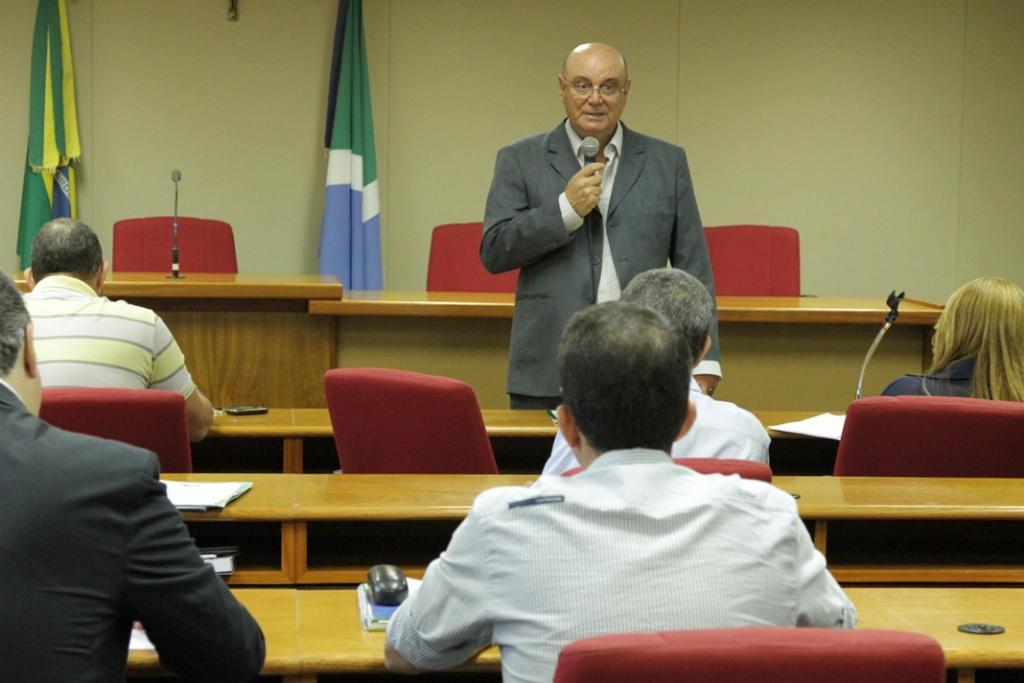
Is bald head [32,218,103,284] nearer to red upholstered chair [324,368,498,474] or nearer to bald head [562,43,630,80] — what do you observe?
red upholstered chair [324,368,498,474]

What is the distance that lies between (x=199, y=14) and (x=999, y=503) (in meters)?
6.07

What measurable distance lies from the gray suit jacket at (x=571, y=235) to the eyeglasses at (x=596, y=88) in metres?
0.14

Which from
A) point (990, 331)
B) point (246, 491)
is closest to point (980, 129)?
point (990, 331)

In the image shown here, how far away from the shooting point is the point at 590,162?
396cm

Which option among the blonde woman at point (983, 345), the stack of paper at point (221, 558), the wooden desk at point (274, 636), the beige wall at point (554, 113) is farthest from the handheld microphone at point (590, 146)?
the beige wall at point (554, 113)

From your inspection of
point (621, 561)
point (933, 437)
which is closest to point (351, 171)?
point (933, 437)

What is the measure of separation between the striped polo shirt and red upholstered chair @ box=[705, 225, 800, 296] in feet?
10.4

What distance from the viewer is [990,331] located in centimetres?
346

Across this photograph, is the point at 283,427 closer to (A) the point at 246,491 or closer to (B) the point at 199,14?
(A) the point at 246,491

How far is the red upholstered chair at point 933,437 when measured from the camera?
2984 mm

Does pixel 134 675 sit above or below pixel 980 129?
below

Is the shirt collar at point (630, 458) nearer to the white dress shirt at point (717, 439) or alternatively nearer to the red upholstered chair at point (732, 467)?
the red upholstered chair at point (732, 467)

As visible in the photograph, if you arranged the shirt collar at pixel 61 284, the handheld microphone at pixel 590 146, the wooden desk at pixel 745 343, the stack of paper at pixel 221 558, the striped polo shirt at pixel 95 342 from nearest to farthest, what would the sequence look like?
the stack of paper at pixel 221 558 → the striped polo shirt at pixel 95 342 → the shirt collar at pixel 61 284 → the handheld microphone at pixel 590 146 → the wooden desk at pixel 745 343

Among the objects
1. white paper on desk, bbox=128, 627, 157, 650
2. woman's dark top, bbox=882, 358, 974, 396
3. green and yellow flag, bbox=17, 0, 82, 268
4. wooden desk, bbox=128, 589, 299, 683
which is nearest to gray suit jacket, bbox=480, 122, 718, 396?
woman's dark top, bbox=882, 358, 974, 396
